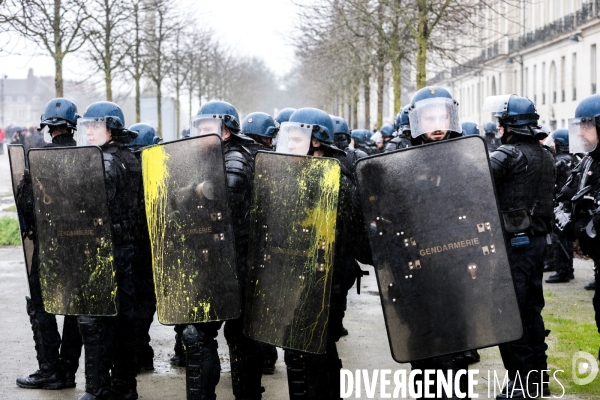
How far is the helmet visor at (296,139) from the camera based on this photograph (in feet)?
16.2

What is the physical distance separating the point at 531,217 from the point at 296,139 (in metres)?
1.65

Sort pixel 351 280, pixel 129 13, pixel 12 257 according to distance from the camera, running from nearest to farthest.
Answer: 1. pixel 351 280
2. pixel 12 257
3. pixel 129 13

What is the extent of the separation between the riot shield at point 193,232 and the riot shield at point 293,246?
0.16 metres

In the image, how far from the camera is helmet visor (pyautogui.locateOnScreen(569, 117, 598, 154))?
18.4 ft

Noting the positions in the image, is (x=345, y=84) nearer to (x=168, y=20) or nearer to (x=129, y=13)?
(x=168, y=20)

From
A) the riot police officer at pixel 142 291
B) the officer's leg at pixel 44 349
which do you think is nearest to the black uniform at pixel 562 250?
the riot police officer at pixel 142 291

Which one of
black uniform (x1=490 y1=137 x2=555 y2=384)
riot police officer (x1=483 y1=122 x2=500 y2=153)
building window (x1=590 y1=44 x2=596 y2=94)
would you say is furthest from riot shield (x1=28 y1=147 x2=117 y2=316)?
building window (x1=590 y1=44 x2=596 y2=94)

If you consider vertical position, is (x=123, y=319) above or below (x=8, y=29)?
below

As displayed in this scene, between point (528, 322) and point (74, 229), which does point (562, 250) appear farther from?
point (74, 229)

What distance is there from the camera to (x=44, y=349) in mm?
6195

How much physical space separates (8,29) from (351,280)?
24.3ft

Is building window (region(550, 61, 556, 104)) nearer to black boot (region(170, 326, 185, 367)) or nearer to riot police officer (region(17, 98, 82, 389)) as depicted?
black boot (region(170, 326, 185, 367))

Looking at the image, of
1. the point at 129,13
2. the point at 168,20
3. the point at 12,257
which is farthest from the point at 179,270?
the point at 168,20

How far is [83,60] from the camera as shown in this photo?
20906 mm
